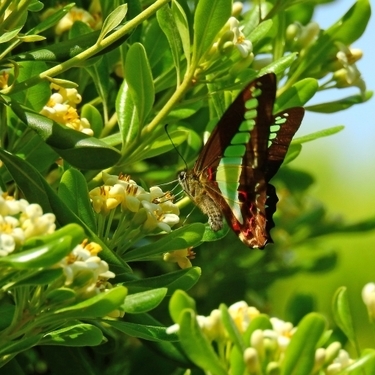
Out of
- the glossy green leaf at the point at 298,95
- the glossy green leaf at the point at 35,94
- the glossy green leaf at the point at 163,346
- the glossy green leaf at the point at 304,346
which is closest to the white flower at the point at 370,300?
the glossy green leaf at the point at 304,346

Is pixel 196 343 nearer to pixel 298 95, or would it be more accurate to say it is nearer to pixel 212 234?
pixel 212 234

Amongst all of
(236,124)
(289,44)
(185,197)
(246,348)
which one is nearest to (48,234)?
(246,348)

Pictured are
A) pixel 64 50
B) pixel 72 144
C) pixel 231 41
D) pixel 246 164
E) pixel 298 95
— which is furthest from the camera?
pixel 246 164

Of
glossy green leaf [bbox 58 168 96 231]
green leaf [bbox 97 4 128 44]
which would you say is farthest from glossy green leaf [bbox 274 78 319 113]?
glossy green leaf [bbox 58 168 96 231]

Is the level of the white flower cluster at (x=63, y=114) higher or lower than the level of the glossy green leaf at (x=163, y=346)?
higher

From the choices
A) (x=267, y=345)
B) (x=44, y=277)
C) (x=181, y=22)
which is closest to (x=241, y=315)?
(x=267, y=345)

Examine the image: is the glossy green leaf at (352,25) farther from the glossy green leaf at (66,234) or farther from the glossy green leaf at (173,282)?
the glossy green leaf at (66,234)
